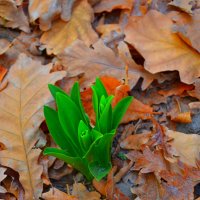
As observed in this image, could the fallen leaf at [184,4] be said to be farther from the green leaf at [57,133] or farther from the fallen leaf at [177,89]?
the green leaf at [57,133]

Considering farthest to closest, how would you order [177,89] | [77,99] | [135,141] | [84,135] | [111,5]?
[111,5]
[177,89]
[135,141]
[77,99]
[84,135]

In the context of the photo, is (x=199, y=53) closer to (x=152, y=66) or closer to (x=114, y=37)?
(x=152, y=66)

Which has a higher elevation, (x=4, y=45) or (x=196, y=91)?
(x=4, y=45)

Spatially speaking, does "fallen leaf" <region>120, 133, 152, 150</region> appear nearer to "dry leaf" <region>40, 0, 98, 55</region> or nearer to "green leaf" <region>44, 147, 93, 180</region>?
"green leaf" <region>44, 147, 93, 180</region>

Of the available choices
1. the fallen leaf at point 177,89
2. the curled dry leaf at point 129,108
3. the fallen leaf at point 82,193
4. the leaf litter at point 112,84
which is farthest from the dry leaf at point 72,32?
the fallen leaf at point 82,193

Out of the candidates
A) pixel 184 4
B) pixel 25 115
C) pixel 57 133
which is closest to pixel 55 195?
pixel 57 133

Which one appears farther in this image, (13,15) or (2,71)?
(13,15)

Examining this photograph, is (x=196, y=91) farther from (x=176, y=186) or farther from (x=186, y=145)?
(x=176, y=186)

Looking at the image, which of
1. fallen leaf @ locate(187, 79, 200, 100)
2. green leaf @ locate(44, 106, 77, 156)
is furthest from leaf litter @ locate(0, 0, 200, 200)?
green leaf @ locate(44, 106, 77, 156)
